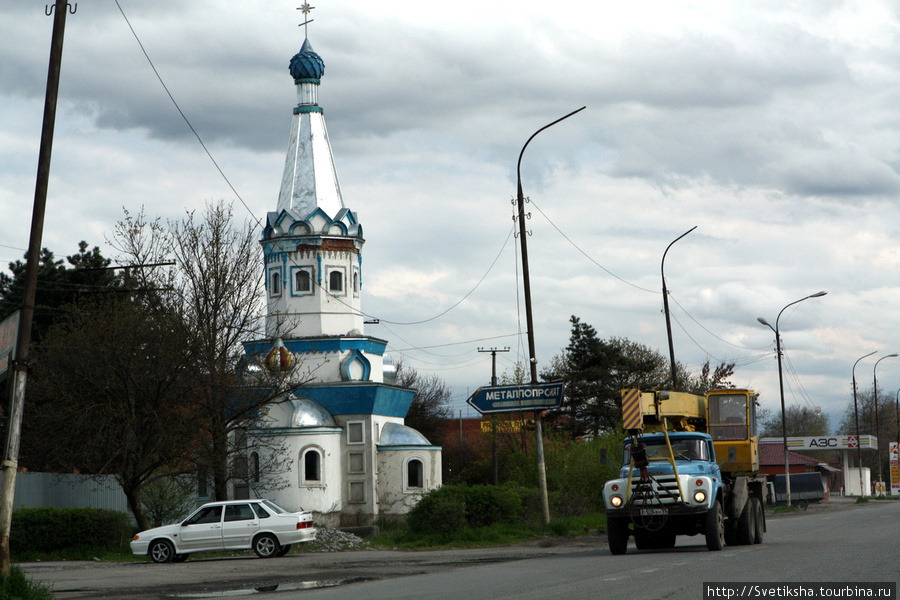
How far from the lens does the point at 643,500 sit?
19.2 m

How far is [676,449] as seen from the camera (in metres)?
20.4

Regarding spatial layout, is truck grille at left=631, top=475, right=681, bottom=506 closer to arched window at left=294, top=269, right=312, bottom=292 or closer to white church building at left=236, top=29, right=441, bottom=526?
white church building at left=236, top=29, right=441, bottom=526

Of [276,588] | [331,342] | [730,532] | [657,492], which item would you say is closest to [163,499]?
[331,342]

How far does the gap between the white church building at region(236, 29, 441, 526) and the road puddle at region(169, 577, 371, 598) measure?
25.4 meters

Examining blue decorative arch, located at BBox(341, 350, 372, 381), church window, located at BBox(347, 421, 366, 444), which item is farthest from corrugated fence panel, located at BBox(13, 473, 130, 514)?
blue decorative arch, located at BBox(341, 350, 372, 381)

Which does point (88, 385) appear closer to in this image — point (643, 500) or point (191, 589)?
point (191, 589)

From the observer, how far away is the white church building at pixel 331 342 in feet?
142

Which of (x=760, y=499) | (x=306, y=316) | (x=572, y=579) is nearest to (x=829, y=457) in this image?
(x=306, y=316)

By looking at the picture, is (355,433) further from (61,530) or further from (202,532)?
(202,532)

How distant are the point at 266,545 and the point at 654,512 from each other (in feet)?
32.3

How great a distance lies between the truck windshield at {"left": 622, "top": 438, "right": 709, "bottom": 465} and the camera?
20266 millimetres

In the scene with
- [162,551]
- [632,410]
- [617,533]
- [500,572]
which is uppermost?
[632,410]

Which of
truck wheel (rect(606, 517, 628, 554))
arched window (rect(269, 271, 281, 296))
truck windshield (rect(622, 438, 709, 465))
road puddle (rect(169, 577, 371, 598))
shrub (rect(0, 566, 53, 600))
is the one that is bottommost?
road puddle (rect(169, 577, 371, 598))

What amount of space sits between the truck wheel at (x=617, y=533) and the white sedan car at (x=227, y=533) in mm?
7877
